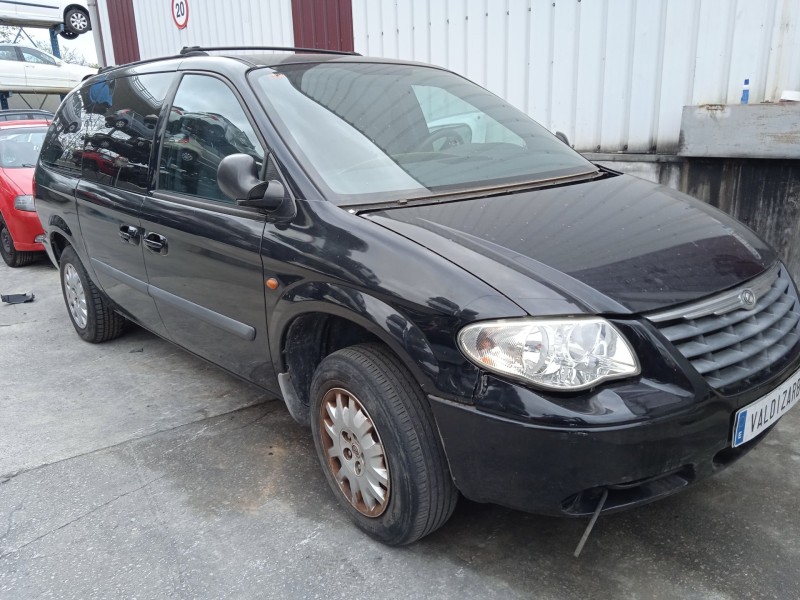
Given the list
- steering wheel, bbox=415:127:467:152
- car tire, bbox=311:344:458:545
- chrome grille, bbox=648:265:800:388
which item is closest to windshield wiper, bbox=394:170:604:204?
steering wheel, bbox=415:127:467:152

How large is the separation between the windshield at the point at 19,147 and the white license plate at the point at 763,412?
782 centimetres

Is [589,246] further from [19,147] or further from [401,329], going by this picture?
[19,147]

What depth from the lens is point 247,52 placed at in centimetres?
357

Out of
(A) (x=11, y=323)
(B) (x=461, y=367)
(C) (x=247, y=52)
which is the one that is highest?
(C) (x=247, y=52)

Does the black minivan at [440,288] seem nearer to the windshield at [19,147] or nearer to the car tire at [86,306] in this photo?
the car tire at [86,306]

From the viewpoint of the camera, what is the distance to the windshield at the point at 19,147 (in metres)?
7.77

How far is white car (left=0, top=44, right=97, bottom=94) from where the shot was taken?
18281mm

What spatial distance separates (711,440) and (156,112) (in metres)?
2.98

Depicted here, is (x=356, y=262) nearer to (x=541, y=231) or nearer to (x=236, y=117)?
(x=541, y=231)

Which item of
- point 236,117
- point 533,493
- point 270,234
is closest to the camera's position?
point 533,493

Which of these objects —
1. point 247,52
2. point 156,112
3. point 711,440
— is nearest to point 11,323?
point 156,112

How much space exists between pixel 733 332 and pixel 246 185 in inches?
69.9

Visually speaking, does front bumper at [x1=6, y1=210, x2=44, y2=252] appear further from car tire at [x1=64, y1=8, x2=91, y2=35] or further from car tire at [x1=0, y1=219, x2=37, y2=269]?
car tire at [x1=64, y1=8, x2=91, y2=35]

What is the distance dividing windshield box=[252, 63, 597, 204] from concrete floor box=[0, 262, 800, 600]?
1.32 m
